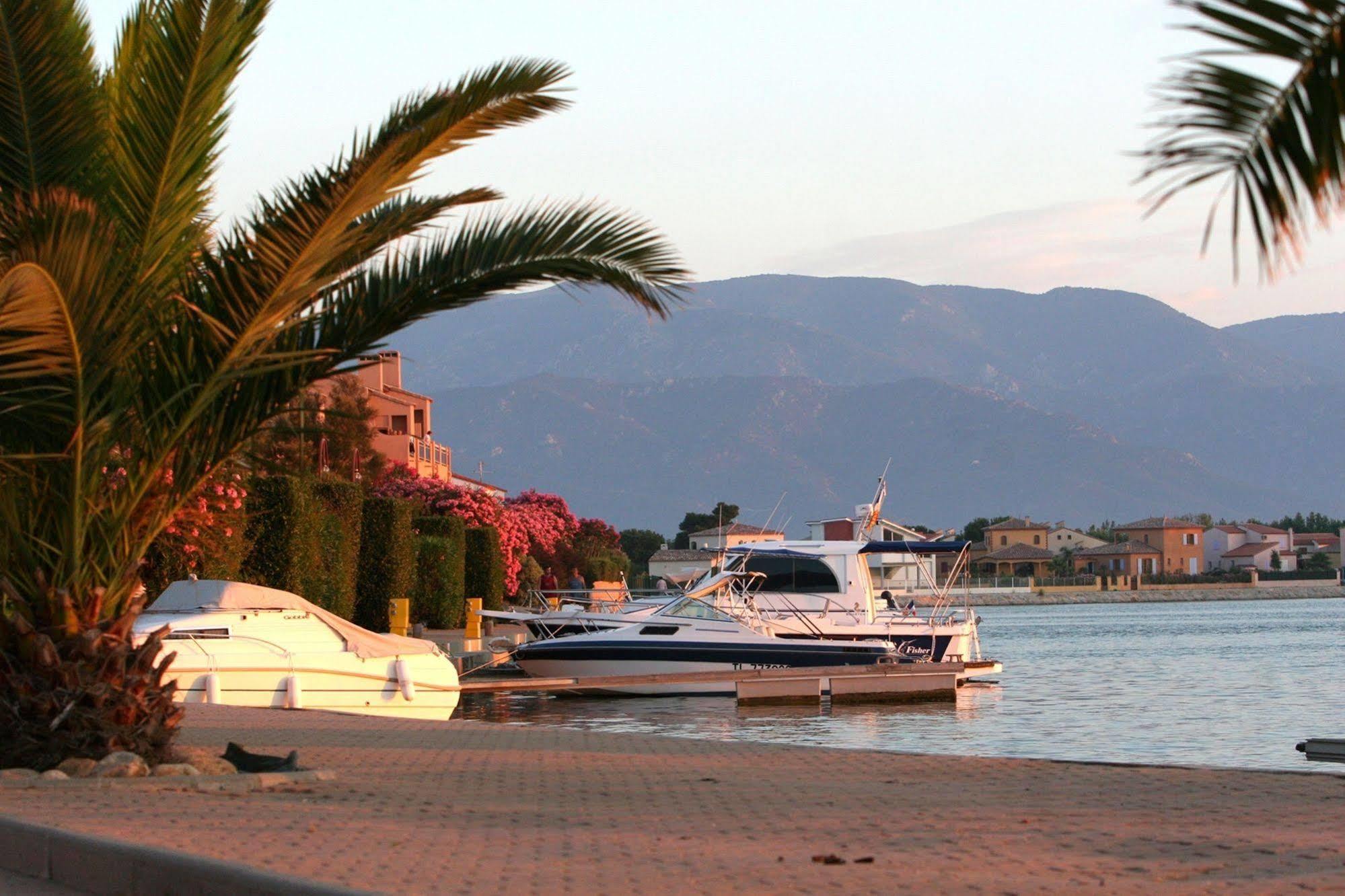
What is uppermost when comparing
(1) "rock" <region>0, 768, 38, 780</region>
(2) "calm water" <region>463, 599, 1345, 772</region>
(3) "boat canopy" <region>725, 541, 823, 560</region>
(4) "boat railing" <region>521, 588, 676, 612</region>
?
(3) "boat canopy" <region>725, 541, 823, 560</region>

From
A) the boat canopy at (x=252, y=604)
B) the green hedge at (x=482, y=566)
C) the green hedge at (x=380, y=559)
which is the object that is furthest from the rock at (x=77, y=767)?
the green hedge at (x=482, y=566)

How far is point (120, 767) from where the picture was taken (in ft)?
36.9

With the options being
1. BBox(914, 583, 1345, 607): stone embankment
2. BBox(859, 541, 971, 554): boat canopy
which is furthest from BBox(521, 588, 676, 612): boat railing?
BBox(914, 583, 1345, 607): stone embankment

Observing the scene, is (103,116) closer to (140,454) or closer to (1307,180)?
(140,454)

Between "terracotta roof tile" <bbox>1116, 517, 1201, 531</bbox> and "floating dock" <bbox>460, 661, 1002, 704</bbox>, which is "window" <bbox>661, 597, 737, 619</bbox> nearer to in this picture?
"floating dock" <bbox>460, 661, 1002, 704</bbox>

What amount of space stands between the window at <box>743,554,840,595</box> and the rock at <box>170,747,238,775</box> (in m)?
23.3

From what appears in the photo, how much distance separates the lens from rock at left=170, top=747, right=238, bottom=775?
39.0 ft

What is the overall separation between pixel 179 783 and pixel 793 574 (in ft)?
82.2

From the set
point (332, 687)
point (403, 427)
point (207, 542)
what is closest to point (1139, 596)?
point (403, 427)

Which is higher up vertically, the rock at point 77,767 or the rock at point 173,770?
the rock at point 77,767

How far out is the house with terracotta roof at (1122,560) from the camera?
168625 millimetres

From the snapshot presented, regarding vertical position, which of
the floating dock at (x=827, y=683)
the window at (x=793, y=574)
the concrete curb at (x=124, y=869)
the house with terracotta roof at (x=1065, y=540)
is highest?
the house with terracotta roof at (x=1065, y=540)

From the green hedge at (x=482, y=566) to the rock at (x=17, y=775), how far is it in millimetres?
40473

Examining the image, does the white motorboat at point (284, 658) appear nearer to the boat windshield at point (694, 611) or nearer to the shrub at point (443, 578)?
the boat windshield at point (694, 611)
